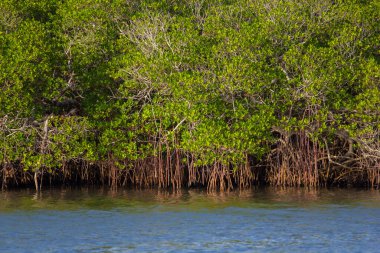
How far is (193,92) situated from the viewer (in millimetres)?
16766

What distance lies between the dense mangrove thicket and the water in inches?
32.3

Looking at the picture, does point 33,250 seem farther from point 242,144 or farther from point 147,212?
point 242,144

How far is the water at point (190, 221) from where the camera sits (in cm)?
1241

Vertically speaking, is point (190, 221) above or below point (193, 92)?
below

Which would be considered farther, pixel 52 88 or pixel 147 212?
pixel 52 88

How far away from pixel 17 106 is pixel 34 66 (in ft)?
2.79

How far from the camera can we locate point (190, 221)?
47.4 ft

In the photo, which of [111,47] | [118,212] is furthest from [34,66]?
[118,212]

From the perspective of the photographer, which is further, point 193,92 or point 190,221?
point 193,92

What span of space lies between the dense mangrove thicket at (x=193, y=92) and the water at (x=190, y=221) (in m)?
0.82

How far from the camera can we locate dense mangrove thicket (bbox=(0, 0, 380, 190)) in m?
17.0

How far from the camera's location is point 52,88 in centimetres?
1783

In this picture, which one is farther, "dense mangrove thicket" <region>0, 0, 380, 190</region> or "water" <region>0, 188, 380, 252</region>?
"dense mangrove thicket" <region>0, 0, 380, 190</region>

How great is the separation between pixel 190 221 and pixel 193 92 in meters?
3.24
